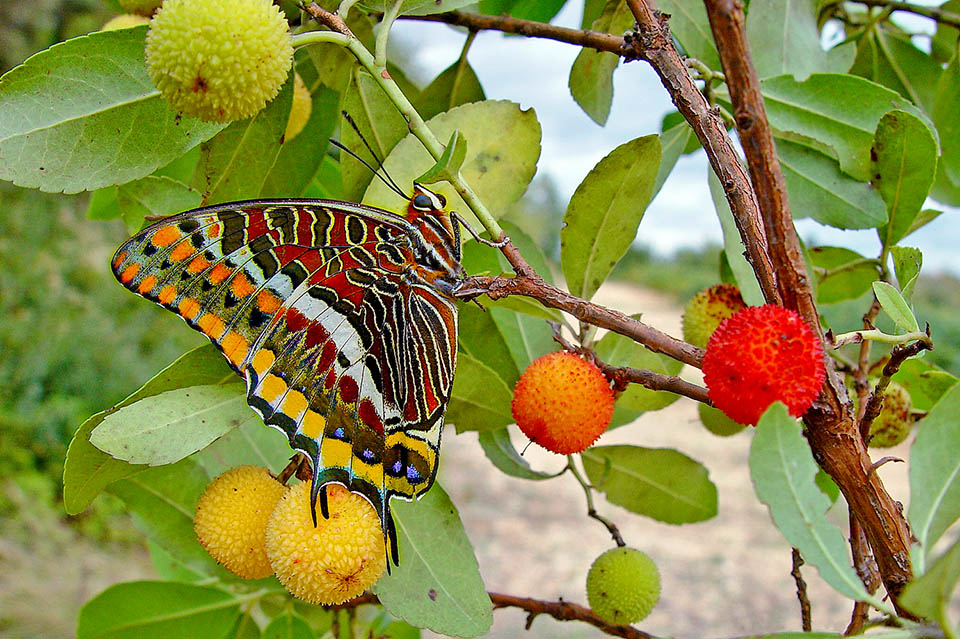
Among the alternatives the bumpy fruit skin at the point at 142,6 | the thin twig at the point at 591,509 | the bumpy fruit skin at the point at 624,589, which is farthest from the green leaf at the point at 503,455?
the bumpy fruit skin at the point at 142,6

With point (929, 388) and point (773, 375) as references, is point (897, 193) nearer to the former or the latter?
point (929, 388)

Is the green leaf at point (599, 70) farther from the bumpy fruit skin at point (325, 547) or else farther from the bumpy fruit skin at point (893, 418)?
the bumpy fruit skin at point (325, 547)

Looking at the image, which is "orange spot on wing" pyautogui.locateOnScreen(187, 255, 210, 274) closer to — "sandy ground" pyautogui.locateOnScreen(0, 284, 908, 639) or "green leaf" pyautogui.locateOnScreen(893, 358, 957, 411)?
"green leaf" pyautogui.locateOnScreen(893, 358, 957, 411)

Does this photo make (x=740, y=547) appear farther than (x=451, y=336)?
Yes

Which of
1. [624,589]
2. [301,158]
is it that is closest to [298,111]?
[301,158]

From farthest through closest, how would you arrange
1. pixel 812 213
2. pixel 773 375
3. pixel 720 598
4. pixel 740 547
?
pixel 740 547, pixel 720 598, pixel 812 213, pixel 773 375

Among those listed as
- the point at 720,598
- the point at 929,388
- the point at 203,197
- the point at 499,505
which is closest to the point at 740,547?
the point at 720,598
